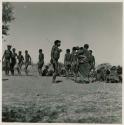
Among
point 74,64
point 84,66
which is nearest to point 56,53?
point 74,64

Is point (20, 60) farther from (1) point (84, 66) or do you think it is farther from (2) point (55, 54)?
(1) point (84, 66)

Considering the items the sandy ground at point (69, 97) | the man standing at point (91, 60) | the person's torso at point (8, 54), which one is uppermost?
the person's torso at point (8, 54)

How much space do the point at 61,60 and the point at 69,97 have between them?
20.0 inches

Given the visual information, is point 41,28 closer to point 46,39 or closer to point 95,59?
point 46,39

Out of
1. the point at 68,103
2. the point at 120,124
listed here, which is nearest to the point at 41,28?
the point at 68,103

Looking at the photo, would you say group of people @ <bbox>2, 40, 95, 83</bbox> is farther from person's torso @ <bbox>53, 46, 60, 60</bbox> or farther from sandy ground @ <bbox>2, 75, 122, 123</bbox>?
sandy ground @ <bbox>2, 75, 122, 123</bbox>

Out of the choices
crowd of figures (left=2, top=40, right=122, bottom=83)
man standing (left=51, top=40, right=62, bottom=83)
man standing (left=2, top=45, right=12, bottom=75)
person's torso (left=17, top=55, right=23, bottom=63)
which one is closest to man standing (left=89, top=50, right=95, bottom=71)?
crowd of figures (left=2, top=40, right=122, bottom=83)

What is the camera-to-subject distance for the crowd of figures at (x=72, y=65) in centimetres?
642

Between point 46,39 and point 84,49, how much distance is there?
0.52 metres

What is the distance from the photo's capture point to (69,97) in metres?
6.38

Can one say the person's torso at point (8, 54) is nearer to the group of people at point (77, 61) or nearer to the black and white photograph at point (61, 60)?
the black and white photograph at point (61, 60)

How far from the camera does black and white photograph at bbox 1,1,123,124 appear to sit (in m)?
6.32

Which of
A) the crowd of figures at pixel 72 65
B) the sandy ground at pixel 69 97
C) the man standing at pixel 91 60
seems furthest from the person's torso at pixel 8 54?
the man standing at pixel 91 60

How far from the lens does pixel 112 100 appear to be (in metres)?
6.30
